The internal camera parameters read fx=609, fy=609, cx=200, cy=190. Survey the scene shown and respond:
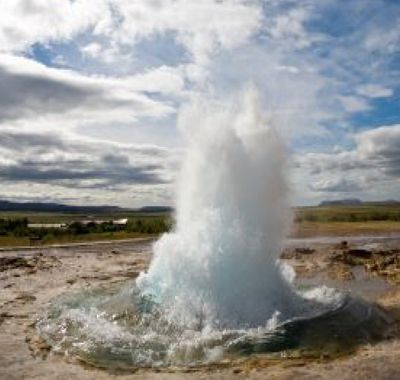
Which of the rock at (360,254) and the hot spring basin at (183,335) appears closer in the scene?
the hot spring basin at (183,335)

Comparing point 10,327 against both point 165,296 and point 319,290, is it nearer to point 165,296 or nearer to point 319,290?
point 165,296

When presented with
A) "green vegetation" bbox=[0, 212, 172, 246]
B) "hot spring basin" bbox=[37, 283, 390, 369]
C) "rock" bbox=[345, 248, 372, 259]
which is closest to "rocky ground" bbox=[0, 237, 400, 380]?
"rock" bbox=[345, 248, 372, 259]

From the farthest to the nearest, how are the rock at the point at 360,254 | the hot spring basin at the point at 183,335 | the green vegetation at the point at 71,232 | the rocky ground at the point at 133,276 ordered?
the green vegetation at the point at 71,232 → the rock at the point at 360,254 → the hot spring basin at the point at 183,335 → the rocky ground at the point at 133,276

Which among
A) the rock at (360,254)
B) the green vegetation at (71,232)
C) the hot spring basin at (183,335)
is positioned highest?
the green vegetation at (71,232)

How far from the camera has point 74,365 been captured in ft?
39.8

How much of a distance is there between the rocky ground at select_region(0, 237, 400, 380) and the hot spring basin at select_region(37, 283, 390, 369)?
455 mm

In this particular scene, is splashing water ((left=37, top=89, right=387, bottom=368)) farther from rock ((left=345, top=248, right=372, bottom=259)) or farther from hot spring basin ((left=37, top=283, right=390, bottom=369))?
rock ((left=345, top=248, right=372, bottom=259))

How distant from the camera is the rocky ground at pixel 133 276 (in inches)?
445

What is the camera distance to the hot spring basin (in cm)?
1252

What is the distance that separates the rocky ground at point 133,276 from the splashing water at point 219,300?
2.16 feet

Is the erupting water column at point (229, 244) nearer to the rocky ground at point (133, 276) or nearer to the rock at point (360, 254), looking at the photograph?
the rocky ground at point (133, 276)

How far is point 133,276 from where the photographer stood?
88.4 ft

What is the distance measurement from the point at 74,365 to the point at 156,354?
1681 millimetres

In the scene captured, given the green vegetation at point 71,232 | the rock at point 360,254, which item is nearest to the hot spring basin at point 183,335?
the rock at point 360,254
